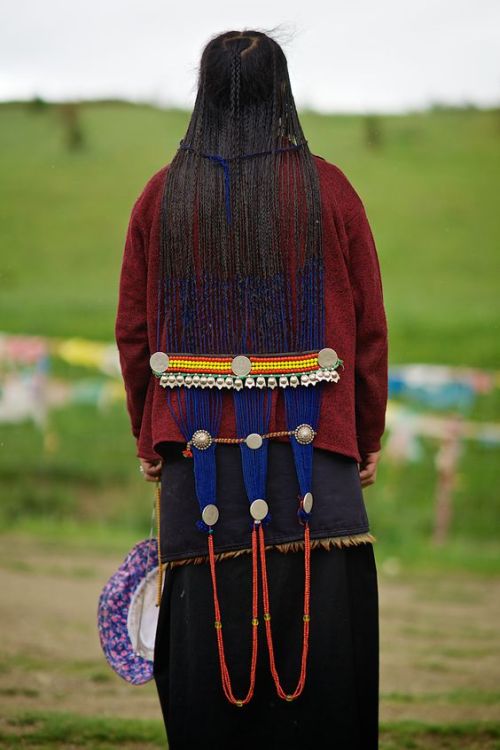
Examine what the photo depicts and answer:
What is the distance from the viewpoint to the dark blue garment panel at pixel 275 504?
2.22m

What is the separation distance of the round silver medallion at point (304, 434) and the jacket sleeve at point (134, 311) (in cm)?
41

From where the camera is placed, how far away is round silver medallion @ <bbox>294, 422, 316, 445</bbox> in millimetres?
2199

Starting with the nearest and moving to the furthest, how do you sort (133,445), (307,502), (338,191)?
(307,502), (338,191), (133,445)

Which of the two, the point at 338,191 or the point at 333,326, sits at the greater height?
the point at 338,191

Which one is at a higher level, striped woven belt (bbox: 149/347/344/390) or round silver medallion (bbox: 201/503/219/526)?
striped woven belt (bbox: 149/347/344/390)

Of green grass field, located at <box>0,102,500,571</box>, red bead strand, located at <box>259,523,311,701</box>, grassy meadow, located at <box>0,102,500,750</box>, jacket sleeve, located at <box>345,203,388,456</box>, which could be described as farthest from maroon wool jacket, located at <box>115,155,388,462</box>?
green grass field, located at <box>0,102,500,571</box>

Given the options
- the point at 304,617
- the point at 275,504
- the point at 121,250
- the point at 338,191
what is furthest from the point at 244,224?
the point at 121,250

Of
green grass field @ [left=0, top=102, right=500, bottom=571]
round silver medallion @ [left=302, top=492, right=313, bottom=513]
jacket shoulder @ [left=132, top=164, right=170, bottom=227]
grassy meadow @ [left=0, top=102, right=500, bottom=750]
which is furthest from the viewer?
green grass field @ [left=0, top=102, right=500, bottom=571]

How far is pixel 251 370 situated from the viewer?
7.24 ft

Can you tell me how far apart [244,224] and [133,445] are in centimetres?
727

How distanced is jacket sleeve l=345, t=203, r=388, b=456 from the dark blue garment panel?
157mm

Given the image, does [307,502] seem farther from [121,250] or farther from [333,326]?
[121,250]

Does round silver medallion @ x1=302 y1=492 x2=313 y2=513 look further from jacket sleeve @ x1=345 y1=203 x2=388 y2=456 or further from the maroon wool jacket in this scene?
jacket sleeve @ x1=345 y1=203 x2=388 y2=456

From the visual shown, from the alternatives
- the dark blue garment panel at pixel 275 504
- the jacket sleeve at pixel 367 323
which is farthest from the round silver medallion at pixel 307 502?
the jacket sleeve at pixel 367 323
